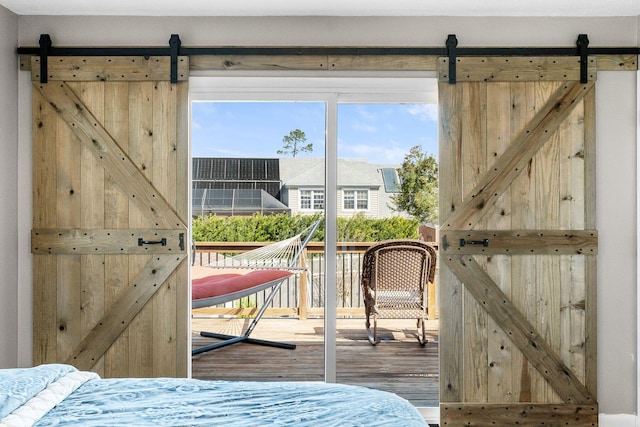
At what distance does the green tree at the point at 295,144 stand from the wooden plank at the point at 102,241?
0.78 metres

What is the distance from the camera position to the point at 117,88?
293 centimetres

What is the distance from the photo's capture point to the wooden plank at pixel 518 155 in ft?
9.53

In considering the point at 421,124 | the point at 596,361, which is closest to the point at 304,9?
the point at 421,124

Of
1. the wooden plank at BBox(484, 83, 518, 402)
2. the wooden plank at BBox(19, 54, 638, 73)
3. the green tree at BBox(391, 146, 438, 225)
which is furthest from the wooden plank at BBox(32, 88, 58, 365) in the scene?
the wooden plank at BBox(484, 83, 518, 402)

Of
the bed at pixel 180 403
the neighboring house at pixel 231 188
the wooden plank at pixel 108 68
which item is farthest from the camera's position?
the neighboring house at pixel 231 188

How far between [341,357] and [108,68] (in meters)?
2.15

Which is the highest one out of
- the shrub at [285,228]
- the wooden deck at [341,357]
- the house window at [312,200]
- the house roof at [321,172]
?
the house roof at [321,172]

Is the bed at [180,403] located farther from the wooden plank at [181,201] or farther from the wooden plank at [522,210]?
the wooden plank at [522,210]

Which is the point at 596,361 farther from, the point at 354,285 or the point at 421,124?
the point at 421,124

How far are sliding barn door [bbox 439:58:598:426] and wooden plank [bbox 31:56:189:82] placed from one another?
5.20ft

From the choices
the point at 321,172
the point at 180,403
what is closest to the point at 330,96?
the point at 321,172

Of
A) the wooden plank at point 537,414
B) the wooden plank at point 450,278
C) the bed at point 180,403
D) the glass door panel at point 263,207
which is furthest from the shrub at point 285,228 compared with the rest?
the bed at point 180,403

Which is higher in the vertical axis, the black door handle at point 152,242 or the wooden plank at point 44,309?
the black door handle at point 152,242

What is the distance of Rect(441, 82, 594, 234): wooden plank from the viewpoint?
2906 mm
